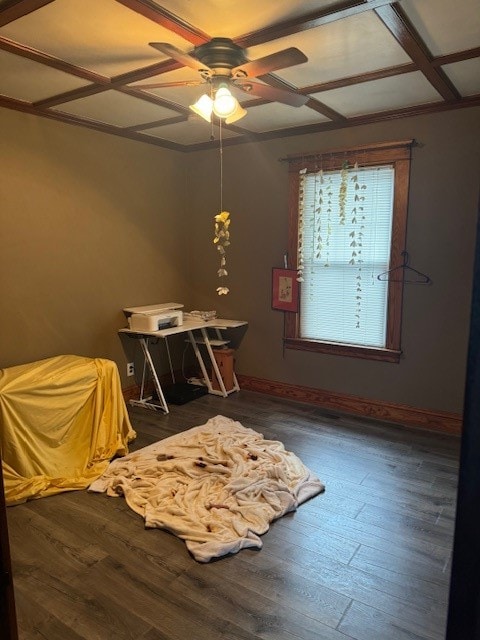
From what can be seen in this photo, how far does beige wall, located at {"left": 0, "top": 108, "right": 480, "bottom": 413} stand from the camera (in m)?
3.31

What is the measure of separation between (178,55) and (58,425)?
2264 millimetres

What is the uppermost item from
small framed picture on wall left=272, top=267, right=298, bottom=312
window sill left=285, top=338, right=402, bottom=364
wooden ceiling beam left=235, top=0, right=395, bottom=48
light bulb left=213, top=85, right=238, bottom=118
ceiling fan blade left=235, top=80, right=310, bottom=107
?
wooden ceiling beam left=235, top=0, right=395, bottom=48

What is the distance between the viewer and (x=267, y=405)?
13.7 feet

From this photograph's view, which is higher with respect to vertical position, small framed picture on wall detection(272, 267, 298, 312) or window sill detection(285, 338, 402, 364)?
small framed picture on wall detection(272, 267, 298, 312)

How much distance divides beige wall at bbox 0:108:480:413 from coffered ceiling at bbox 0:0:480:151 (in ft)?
0.98

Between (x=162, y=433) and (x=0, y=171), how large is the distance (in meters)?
2.29

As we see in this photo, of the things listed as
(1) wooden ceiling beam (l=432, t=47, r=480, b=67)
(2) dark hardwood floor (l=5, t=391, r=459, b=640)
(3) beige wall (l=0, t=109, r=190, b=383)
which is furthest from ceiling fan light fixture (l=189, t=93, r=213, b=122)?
(2) dark hardwood floor (l=5, t=391, r=459, b=640)

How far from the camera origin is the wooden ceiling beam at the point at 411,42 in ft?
6.29

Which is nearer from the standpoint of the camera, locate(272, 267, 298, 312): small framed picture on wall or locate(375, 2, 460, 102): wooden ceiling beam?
locate(375, 2, 460, 102): wooden ceiling beam

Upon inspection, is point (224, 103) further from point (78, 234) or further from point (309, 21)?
point (78, 234)

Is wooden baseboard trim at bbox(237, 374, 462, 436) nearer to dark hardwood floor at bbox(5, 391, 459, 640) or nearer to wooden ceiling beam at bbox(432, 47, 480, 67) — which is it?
dark hardwood floor at bbox(5, 391, 459, 640)

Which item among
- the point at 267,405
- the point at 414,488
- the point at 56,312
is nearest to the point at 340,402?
the point at 267,405

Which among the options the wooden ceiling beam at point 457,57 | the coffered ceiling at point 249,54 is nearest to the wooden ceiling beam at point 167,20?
the coffered ceiling at point 249,54

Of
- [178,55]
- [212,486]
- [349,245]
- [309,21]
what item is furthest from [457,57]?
[212,486]
